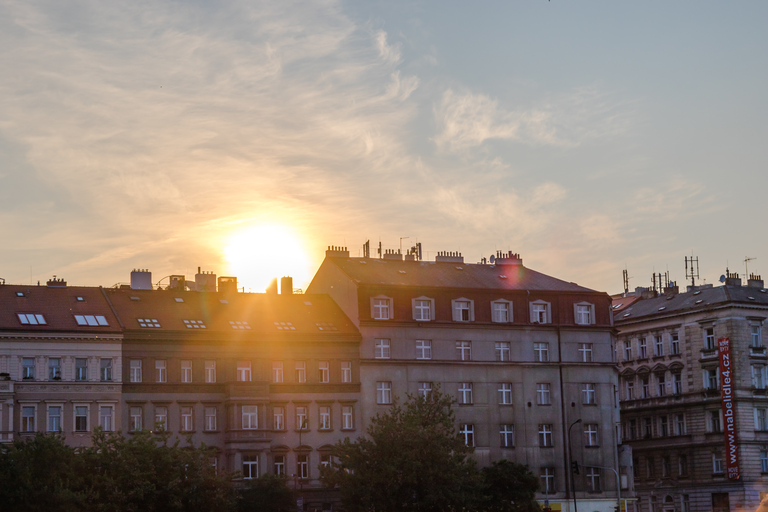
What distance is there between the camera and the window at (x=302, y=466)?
324 ft

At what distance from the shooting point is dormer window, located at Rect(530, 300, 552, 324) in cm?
11019

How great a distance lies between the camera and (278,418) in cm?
9969

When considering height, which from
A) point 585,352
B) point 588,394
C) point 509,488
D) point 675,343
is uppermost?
point 675,343

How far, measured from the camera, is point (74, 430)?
3693 inches

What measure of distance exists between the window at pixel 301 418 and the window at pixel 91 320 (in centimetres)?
1598

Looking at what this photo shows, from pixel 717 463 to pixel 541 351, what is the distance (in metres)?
26.7

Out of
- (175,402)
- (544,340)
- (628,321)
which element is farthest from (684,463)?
(175,402)

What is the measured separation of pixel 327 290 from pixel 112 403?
922 inches

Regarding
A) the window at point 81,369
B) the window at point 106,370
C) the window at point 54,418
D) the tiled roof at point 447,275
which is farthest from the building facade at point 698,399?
the window at point 54,418

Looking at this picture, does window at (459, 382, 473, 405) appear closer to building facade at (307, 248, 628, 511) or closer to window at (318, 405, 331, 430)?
building facade at (307, 248, 628, 511)

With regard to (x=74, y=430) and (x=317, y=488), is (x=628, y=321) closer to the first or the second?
(x=317, y=488)

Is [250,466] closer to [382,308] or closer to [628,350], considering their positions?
[382,308]

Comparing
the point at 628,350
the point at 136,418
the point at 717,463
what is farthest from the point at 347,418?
the point at 628,350

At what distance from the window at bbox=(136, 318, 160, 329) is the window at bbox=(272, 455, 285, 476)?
13447 mm
